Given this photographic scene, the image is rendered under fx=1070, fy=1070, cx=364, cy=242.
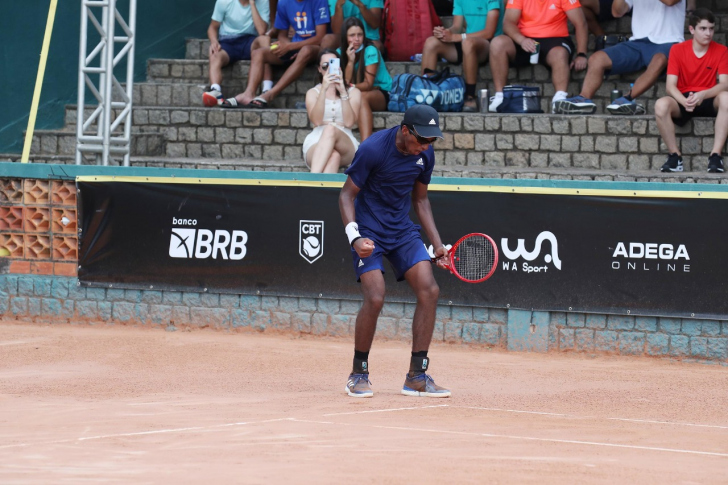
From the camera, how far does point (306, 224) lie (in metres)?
10.8

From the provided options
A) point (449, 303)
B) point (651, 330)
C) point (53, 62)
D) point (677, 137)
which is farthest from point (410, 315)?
point (53, 62)

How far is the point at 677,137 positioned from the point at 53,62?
8.48m

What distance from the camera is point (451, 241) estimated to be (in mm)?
10414

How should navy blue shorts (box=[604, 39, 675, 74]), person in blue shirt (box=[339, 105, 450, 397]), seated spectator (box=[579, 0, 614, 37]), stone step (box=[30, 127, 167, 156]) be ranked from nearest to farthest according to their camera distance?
1. person in blue shirt (box=[339, 105, 450, 397])
2. navy blue shorts (box=[604, 39, 675, 74])
3. stone step (box=[30, 127, 167, 156])
4. seated spectator (box=[579, 0, 614, 37])

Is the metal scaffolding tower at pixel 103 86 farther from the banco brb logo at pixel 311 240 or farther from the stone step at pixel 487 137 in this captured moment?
the banco brb logo at pixel 311 240

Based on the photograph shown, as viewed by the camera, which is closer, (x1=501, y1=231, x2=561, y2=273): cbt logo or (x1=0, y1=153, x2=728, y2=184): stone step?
(x1=501, y1=231, x2=561, y2=273): cbt logo

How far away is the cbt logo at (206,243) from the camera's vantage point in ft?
36.1

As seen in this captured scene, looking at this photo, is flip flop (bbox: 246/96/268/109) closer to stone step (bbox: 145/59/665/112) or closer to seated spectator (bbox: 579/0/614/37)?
stone step (bbox: 145/59/665/112)

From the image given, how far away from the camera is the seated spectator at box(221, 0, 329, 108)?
46.6 feet

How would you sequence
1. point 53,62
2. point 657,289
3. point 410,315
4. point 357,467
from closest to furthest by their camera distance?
point 357,467 → point 657,289 → point 410,315 → point 53,62

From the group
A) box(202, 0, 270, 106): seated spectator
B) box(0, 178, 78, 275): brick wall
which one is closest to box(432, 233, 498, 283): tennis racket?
box(0, 178, 78, 275): brick wall

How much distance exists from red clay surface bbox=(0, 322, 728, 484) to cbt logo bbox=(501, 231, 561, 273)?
2.73 ft

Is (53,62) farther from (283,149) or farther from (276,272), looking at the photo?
(276,272)

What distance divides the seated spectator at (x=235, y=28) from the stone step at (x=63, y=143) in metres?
1.50
